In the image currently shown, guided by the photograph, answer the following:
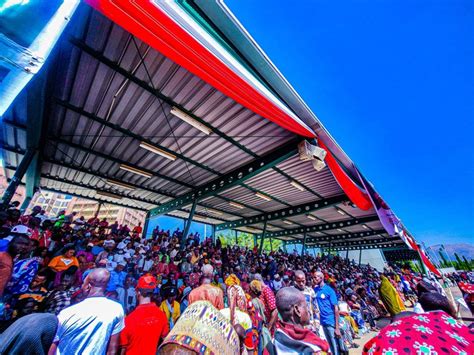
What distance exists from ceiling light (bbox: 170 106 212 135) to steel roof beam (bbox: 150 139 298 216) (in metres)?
2.47

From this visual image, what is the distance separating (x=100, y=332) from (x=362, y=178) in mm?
7827

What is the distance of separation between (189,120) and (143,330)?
4787 millimetres

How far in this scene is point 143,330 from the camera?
7.43ft

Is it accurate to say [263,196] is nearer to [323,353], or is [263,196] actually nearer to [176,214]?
[176,214]

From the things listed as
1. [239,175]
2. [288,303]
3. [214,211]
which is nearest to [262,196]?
[239,175]

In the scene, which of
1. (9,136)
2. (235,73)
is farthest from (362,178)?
(9,136)

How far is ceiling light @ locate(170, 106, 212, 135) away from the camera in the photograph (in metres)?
5.33

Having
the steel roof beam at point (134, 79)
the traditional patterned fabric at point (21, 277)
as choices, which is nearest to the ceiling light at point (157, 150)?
the steel roof beam at point (134, 79)

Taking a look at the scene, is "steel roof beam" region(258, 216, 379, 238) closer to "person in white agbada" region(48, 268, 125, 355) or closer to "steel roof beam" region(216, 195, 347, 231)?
"steel roof beam" region(216, 195, 347, 231)

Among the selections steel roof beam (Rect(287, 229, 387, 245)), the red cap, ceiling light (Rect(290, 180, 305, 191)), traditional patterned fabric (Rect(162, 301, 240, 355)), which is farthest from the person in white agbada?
steel roof beam (Rect(287, 229, 387, 245))

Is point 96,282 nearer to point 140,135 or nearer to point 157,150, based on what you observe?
point 140,135

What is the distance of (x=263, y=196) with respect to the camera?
11195 millimetres

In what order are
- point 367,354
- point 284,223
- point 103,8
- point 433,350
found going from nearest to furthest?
point 433,350 → point 367,354 → point 103,8 → point 284,223

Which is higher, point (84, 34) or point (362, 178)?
point (84, 34)
